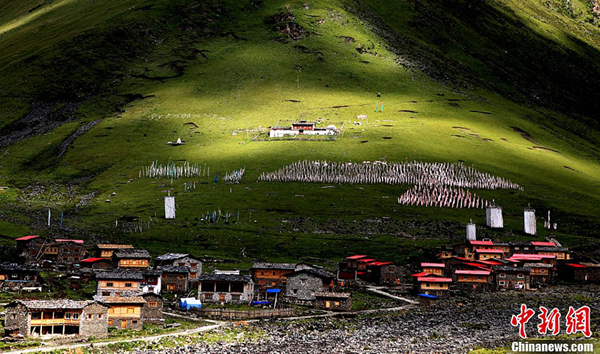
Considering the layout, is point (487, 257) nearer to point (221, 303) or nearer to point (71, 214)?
point (221, 303)

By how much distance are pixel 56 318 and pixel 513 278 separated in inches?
3079

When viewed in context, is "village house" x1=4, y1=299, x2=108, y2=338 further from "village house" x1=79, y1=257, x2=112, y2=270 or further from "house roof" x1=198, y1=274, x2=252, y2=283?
"village house" x1=79, y1=257, x2=112, y2=270

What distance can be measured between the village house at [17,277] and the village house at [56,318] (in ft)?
82.5

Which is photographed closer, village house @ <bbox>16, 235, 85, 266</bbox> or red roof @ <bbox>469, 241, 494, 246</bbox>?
village house @ <bbox>16, 235, 85, 266</bbox>

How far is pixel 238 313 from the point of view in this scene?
9556 cm

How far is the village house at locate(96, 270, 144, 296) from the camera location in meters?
99.4

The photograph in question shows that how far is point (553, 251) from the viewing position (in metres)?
144

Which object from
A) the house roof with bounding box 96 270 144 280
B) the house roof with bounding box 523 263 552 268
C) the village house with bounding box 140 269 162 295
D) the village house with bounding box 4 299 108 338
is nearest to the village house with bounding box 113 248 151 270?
the village house with bounding box 140 269 162 295

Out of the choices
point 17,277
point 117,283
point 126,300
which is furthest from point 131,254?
point 126,300

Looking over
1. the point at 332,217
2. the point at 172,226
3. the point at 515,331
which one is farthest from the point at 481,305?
the point at 172,226

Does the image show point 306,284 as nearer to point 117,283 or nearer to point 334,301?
point 334,301

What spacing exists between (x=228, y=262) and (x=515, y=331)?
60154mm

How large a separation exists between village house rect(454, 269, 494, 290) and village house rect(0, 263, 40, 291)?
67.4 metres

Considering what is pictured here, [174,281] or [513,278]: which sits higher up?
[513,278]
